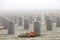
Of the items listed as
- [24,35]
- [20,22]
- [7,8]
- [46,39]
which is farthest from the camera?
[7,8]

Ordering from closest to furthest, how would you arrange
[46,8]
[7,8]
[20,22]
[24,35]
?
[24,35] → [20,22] → [7,8] → [46,8]

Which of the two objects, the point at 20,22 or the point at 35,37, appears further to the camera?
the point at 20,22

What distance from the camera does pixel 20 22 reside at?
1767cm

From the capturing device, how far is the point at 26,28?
50.0ft

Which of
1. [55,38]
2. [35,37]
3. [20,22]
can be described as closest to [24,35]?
[35,37]

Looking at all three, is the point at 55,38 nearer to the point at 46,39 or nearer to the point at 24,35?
the point at 46,39

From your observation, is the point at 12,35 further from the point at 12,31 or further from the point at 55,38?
the point at 55,38

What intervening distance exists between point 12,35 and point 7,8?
25.2 m

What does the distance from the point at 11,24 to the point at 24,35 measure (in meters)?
1.09

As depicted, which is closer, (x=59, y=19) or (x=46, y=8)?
(x=59, y=19)

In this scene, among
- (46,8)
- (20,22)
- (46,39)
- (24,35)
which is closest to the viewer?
(46,39)

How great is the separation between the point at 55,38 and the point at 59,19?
14.2 feet

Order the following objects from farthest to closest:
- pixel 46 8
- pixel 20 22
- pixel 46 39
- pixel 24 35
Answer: pixel 46 8 → pixel 20 22 → pixel 24 35 → pixel 46 39

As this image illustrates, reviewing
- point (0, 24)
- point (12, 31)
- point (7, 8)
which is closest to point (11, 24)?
point (12, 31)
